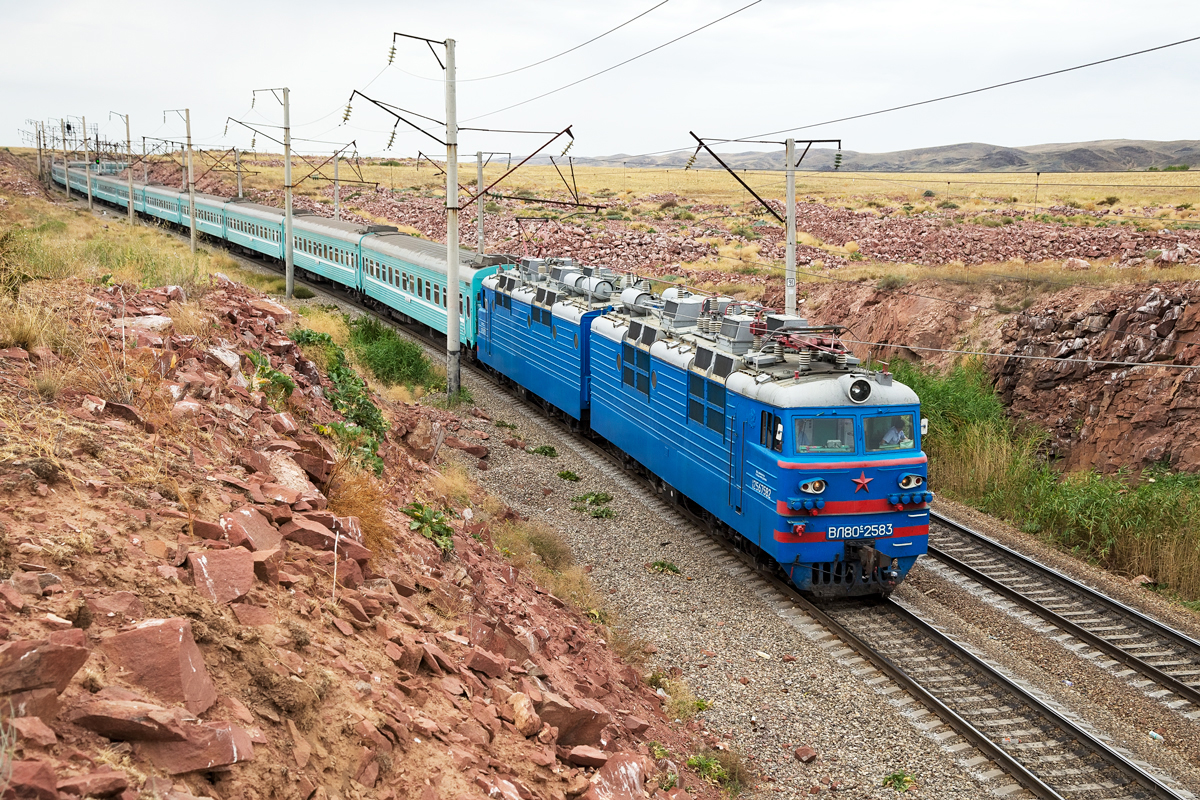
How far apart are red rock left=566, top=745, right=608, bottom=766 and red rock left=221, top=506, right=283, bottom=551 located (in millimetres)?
2819

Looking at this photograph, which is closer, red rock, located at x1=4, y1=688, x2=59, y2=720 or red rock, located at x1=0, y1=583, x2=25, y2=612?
red rock, located at x1=4, y1=688, x2=59, y2=720

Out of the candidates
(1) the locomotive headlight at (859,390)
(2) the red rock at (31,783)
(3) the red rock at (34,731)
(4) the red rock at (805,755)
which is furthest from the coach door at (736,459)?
(2) the red rock at (31,783)

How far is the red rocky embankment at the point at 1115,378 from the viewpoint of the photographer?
66.1ft

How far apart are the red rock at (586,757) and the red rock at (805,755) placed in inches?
132

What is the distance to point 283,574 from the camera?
22.9 ft

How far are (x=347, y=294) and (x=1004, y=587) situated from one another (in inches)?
1397

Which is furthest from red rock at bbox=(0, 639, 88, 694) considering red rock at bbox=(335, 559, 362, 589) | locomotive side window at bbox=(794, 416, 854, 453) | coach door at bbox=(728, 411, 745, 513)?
coach door at bbox=(728, 411, 745, 513)

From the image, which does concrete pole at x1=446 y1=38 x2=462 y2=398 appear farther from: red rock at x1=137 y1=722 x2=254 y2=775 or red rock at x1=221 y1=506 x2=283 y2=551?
red rock at x1=137 y1=722 x2=254 y2=775

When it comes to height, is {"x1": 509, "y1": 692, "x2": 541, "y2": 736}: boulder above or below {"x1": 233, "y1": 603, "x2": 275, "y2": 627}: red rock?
below

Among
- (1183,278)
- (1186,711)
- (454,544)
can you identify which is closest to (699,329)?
(454,544)

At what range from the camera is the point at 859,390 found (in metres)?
13.0

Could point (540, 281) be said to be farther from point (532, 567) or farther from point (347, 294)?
point (347, 294)

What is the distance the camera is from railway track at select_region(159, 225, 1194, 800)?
9.47 metres

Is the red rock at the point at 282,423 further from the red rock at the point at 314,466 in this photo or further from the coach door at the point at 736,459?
the coach door at the point at 736,459
